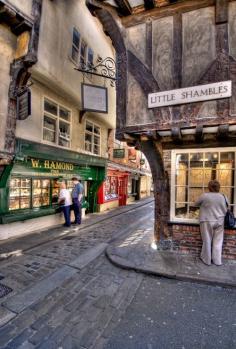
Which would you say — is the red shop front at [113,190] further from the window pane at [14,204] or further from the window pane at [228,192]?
the window pane at [228,192]

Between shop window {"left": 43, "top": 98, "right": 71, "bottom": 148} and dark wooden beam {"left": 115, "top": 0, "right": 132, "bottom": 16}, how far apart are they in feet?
13.6

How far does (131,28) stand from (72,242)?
21.7 ft

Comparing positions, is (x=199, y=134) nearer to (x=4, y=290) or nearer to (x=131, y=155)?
(x=4, y=290)

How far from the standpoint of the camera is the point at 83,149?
432 inches

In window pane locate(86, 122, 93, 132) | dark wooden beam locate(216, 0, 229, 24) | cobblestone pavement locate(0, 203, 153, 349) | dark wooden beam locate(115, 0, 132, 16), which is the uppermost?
dark wooden beam locate(115, 0, 132, 16)

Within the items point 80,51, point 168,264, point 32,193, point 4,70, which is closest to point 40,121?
point 4,70

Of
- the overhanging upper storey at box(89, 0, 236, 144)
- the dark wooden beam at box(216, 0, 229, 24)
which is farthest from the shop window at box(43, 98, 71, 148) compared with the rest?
the dark wooden beam at box(216, 0, 229, 24)

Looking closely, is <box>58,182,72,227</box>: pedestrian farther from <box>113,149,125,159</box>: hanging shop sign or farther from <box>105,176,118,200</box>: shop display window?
<box>113,149,125,159</box>: hanging shop sign

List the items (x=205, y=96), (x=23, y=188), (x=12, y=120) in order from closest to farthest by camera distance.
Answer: (x=205, y=96) < (x=12, y=120) < (x=23, y=188)

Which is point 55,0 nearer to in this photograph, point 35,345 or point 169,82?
point 169,82

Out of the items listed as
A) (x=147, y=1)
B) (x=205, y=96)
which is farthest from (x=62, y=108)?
(x=205, y=96)

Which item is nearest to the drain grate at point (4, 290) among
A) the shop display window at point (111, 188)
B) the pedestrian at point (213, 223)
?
the pedestrian at point (213, 223)

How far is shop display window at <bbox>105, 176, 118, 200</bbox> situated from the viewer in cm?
1474

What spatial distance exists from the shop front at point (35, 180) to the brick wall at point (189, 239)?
516 centimetres
